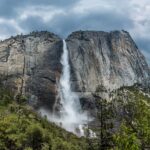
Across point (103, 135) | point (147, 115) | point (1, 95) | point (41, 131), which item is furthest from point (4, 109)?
point (147, 115)

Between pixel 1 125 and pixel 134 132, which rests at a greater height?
pixel 1 125

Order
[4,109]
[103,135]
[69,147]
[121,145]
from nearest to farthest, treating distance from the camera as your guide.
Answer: [121,145]
[103,135]
[69,147]
[4,109]

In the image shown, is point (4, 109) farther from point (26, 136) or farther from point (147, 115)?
point (147, 115)

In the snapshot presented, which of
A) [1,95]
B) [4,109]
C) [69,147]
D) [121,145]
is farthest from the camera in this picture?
[1,95]

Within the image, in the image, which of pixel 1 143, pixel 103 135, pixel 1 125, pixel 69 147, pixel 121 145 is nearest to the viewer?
pixel 121 145

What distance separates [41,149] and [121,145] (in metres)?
90.2

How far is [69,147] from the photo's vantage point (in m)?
130

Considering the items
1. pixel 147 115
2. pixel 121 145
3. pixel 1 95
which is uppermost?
pixel 1 95

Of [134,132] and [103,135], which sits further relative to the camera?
[103,135]

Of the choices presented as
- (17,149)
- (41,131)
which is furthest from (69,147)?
(17,149)

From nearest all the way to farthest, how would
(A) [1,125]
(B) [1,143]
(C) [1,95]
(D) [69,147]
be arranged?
(B) [1,143] → (A) [1,125] → (D) [69,147] → (C) [1,95]

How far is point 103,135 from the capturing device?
73.8 meters

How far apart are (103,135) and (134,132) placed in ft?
128

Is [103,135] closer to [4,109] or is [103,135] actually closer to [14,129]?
[14,129]
